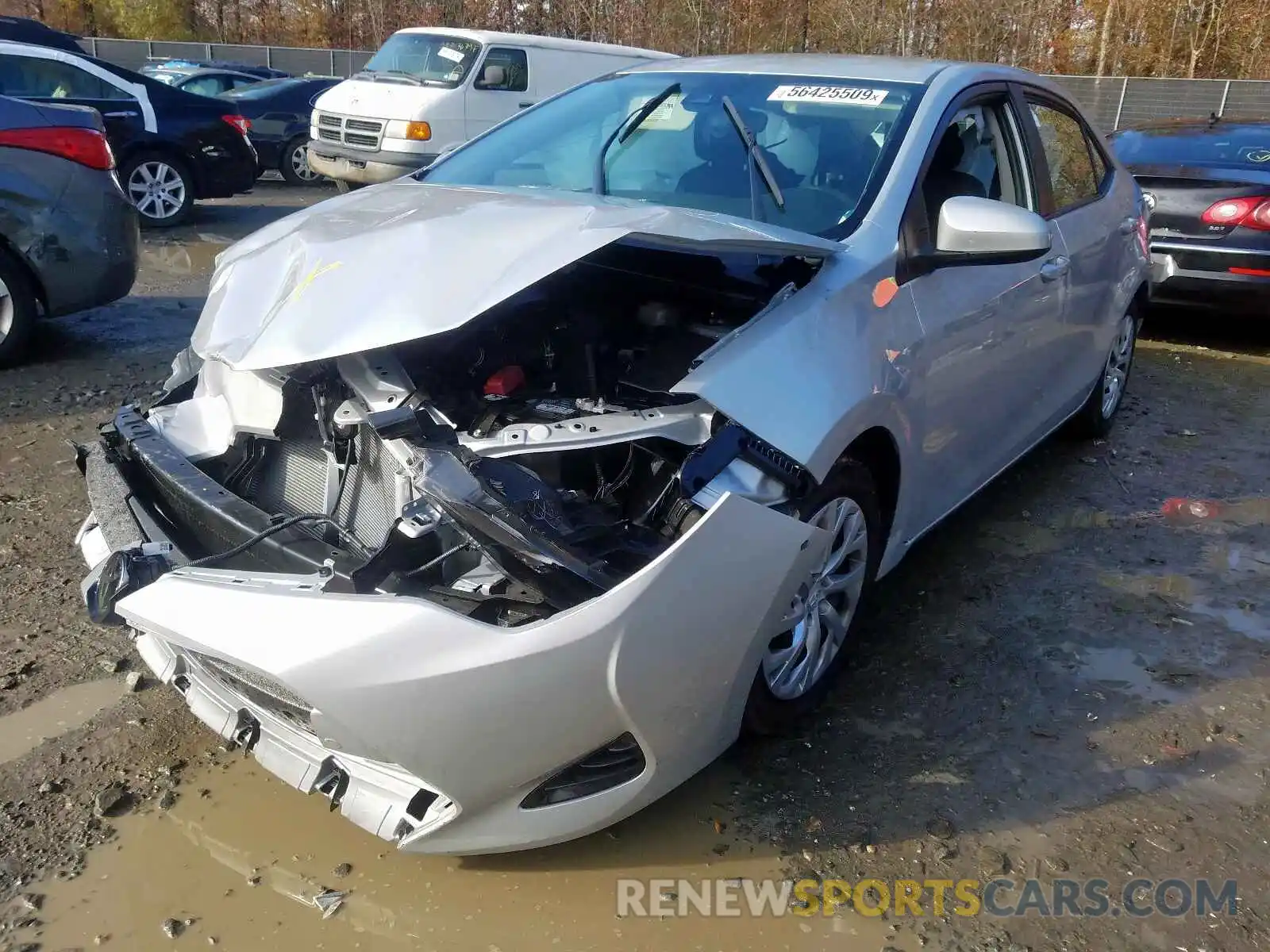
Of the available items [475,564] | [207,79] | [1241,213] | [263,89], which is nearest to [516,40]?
[263,89]

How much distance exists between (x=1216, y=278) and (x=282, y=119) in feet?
37.8

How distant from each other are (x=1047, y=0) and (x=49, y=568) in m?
27.1

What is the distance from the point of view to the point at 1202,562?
408cm

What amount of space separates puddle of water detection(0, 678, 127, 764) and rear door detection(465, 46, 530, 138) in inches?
361

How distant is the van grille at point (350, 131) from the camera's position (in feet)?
35.7

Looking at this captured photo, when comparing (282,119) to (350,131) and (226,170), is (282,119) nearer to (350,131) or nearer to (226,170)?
(350,131)

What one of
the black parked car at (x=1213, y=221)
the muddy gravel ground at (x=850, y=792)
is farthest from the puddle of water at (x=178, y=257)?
the black parked car at (x=1213, y=221)

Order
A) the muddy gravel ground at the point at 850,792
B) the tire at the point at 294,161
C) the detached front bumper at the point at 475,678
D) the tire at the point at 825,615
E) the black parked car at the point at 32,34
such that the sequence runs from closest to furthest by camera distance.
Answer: the detached front bumper at the point at 475,678, the muddy gravel ground at the point at 850,792, the tire at the point at 825,615, the black parked car at the point at 32,34, the tire at the point at 294,161

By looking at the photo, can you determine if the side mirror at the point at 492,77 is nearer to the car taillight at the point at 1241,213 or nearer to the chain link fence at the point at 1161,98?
the car taillight at the point at 1241,213

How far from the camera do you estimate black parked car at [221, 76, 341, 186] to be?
1355 cm

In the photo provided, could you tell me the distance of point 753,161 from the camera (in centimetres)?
321

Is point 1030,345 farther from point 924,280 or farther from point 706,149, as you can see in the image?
point 706,149

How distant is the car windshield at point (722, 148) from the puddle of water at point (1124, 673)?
5.34 ft

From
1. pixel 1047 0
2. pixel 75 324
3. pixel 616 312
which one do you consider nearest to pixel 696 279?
pixel 616 312
